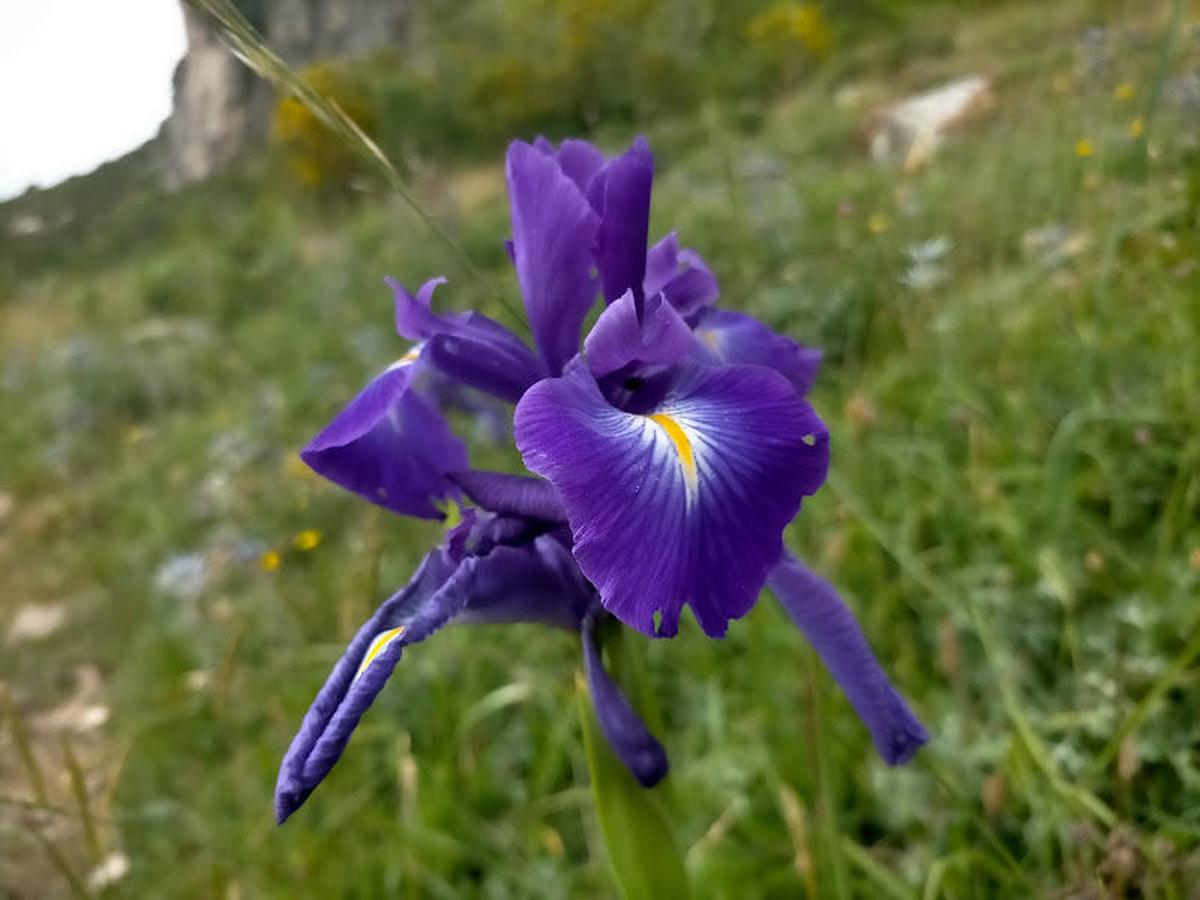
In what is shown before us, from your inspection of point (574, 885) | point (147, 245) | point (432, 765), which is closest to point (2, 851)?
point (432, 765)

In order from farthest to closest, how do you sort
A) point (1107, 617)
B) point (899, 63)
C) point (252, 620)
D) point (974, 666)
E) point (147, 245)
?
1. point (147, 245)
2. point (899, 63)
3. point (252, 620)
4. point (974, 666)
5. point (1107, 617)

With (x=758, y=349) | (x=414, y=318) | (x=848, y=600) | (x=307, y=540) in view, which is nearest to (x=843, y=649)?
(x=758, y=349)

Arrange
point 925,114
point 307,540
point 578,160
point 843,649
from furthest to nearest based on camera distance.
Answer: point 925,114
point 307,540
point 578,160
point 843,649

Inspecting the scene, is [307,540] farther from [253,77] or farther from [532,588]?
[253,77]

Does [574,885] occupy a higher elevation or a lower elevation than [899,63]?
higher

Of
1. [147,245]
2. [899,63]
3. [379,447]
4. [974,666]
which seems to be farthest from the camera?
[147,245]

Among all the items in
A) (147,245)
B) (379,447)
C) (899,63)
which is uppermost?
(379,447)

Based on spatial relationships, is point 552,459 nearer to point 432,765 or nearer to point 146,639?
point 432,765
